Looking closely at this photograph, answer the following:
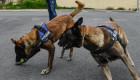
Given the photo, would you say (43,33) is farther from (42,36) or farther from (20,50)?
(20,50)

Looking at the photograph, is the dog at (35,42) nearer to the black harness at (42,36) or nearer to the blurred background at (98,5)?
the black harness at (42,36)

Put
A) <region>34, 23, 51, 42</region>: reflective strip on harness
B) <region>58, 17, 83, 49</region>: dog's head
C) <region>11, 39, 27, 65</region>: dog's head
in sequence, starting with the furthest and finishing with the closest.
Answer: <region>34, 23, 51, 42</region>: reflective strip on harness, <region>11, 39, 27, 65</region>: dog's head, <region>58, 17, 83, 49</region>: dog's head

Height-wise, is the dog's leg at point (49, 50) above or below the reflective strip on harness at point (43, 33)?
below

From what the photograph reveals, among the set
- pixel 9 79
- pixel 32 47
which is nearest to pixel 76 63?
pixel 32 47

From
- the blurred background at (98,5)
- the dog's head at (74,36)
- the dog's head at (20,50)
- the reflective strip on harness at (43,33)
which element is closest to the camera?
the dog's head at (74,36)

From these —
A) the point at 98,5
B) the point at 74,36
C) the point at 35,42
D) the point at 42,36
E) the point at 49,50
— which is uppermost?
the point at 74,36

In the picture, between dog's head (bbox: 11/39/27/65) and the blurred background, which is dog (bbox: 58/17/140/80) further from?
the blurred background

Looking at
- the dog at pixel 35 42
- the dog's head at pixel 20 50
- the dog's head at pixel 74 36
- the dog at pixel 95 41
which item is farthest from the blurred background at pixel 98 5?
the dog's head at pixel 74 36

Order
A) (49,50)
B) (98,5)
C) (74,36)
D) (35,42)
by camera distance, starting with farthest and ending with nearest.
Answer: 1. (98,5)
2. (49,50)
3. (35,42)
4. (74,36)

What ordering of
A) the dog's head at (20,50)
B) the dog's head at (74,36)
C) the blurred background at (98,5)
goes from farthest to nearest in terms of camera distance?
1. the blurred background at (98,5)
2. the dog's head at (20,50)
3. the dog's head at (74,36)

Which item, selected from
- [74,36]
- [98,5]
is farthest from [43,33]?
[98,5]

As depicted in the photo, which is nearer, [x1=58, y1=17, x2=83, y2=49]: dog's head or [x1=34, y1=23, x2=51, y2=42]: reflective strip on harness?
[x1=58, y1=17, x2=83, y2=49]: dog's head

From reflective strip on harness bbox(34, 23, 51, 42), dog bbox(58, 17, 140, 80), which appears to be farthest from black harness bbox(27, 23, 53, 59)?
dog bbox(58, 17, 140, 80)

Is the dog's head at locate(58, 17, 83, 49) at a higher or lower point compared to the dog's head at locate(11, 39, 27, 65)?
higher
